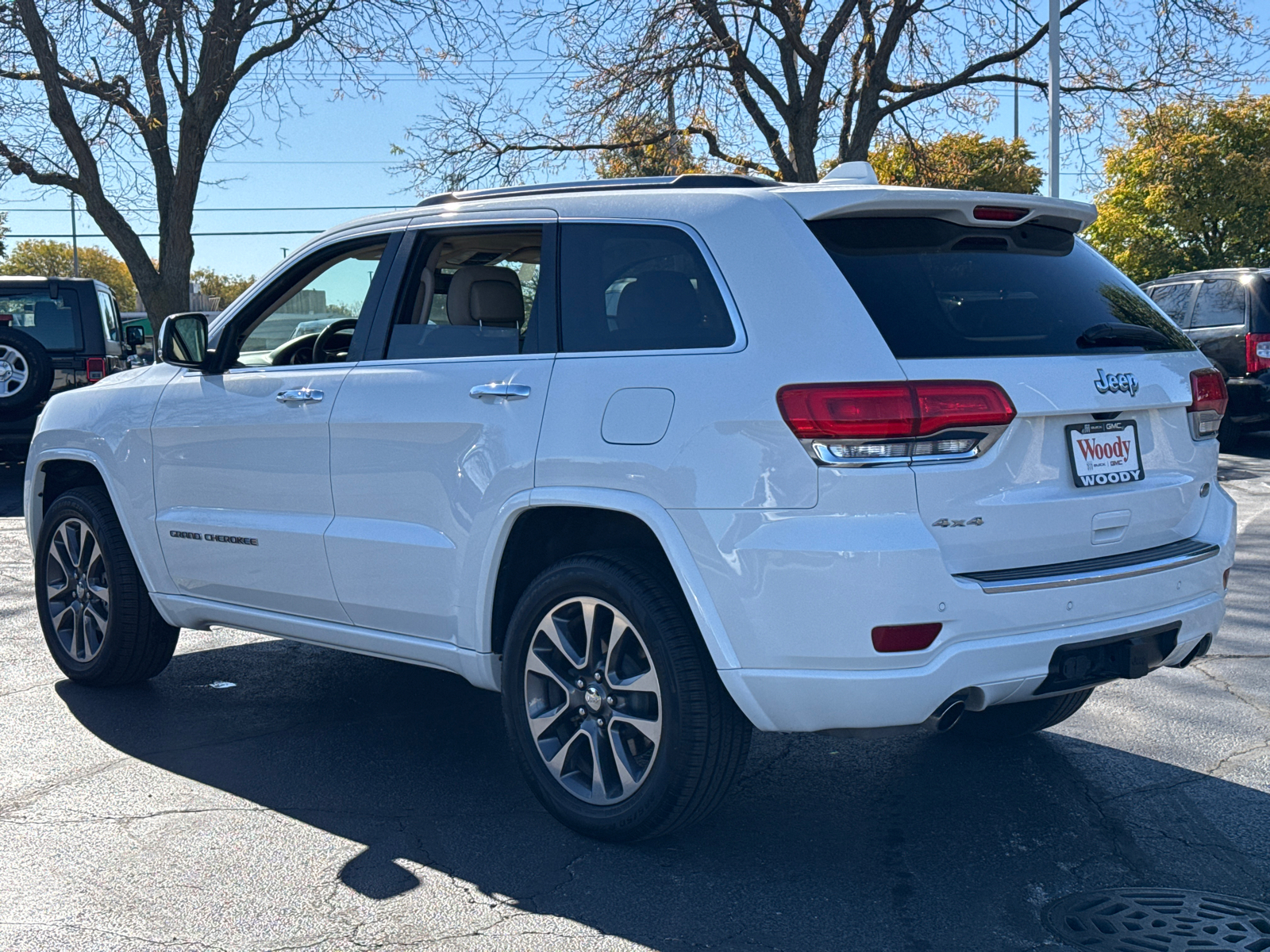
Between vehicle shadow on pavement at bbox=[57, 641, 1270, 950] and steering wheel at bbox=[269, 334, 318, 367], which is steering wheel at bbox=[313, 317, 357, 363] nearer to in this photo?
steering wheel at bbox=[269, 334, 318, 367]

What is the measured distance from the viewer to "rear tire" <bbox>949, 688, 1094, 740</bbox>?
488 cm

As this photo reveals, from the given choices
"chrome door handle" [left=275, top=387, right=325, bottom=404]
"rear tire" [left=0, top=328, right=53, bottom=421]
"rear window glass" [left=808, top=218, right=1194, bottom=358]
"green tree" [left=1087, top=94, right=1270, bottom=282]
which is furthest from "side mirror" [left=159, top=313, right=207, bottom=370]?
"green tree" [left=1087, top=94, right=1270, bottom=282]

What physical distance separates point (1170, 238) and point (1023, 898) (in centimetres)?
3938

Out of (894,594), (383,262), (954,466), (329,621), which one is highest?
(383,262)

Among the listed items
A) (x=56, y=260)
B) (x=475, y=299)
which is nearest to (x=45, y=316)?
(x=475, y=299)

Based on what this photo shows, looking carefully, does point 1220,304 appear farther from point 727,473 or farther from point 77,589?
point 727,473

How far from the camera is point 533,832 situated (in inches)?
164

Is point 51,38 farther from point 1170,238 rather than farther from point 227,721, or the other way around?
point 1170,238

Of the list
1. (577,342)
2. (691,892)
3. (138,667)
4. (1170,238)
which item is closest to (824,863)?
(691,892)

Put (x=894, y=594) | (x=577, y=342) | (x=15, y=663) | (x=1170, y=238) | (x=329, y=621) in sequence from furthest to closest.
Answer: (x=1170, y=238)
(x=15, y=663)
(x=329, y=621)
(x=577, y=342)
(x=894, y=594)

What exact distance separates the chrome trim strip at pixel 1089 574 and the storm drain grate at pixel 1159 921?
81cm

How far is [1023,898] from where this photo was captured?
361 centimetres

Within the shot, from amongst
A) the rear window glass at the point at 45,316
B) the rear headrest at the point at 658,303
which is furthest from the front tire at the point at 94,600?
the rear window glass at the point at 45,316

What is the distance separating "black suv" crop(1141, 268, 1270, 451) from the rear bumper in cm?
1175
